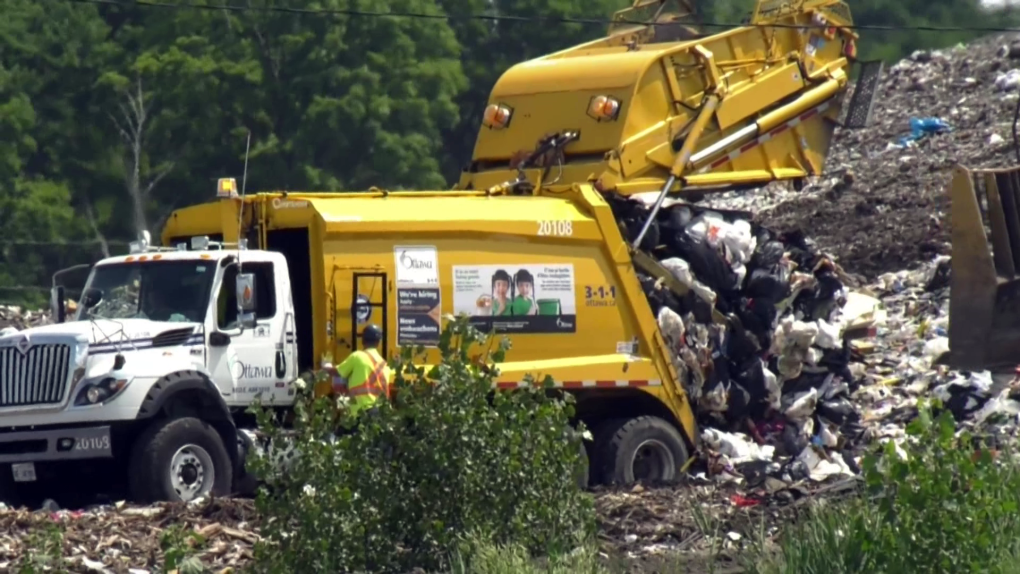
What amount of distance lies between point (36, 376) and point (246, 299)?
1.39m

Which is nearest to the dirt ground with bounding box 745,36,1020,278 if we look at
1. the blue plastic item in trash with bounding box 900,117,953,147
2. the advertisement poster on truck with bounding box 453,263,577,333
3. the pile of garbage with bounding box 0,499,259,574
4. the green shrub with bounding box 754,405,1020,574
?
the blue plastic item in trash with bounding box 900,117,953,147

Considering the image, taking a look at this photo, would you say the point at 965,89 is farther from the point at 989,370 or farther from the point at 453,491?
the point at 453,491

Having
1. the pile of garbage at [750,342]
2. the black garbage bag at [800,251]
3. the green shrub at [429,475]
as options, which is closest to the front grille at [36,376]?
the green shrub at [429,475]

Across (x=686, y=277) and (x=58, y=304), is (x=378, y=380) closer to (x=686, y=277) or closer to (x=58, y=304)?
(x=58, y=304)

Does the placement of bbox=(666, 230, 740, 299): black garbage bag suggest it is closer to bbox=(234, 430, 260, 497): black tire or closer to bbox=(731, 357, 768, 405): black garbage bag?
bbox=(731, 357, 768, 405): black garbage bag

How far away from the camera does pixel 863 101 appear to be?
602 inches

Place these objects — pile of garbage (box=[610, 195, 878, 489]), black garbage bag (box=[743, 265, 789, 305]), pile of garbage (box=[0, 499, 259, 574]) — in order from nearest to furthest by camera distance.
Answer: pile of garbage (box=[0, 499, 259, 574])
pile of garbage (box=[610, 195, 878, 489])
black garbage bag (box=[743, 265, 789, 305])

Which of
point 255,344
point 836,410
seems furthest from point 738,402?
point 255,344

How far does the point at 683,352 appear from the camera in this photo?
13.0 metres

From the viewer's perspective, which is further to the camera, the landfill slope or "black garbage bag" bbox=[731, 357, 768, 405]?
the landfill slope

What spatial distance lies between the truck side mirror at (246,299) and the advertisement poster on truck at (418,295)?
975mm

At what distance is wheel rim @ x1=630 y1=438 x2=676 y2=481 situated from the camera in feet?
41.9

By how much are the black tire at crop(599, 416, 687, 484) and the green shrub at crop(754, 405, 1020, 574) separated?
4739 millimetres

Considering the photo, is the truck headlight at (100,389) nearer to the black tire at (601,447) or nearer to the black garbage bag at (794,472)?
the black tire at (601,447)
